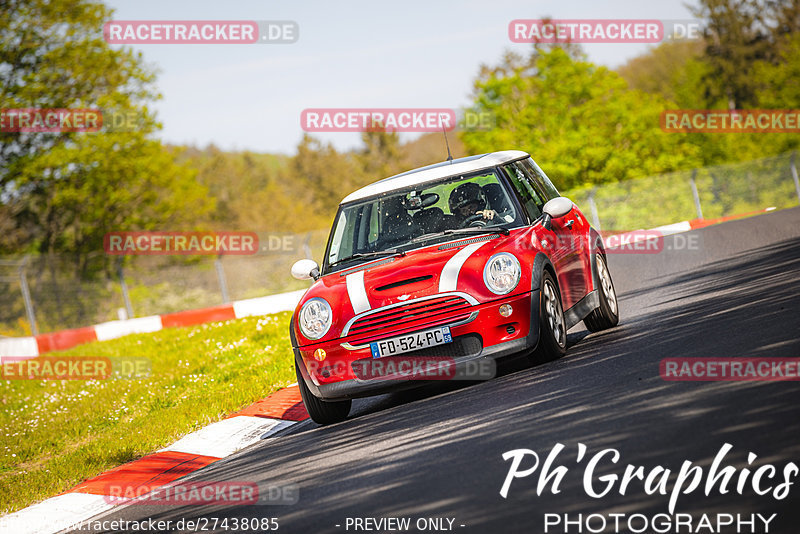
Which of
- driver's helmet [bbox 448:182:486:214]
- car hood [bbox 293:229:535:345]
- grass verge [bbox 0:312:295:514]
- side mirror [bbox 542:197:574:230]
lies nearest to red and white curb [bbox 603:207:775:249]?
grass verge [bbox 0:312:295:514]

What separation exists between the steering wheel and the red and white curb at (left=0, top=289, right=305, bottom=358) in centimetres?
1100

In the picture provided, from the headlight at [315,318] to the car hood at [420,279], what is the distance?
4cm

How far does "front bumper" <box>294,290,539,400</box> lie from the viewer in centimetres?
695

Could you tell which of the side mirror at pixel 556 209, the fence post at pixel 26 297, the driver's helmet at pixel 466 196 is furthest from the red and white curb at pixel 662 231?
the driver's helmet at pixel 466 196

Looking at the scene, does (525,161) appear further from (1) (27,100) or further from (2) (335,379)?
(1) (27,100)

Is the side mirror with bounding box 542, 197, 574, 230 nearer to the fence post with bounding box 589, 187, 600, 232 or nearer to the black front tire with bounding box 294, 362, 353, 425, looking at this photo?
the black front tire with bounding box 294, 362, 353, 425

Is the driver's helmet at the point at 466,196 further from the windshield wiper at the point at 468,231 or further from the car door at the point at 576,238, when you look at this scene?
the car door at the point at 576,238

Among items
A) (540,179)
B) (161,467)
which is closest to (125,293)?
(540,179)

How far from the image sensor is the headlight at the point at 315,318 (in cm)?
724

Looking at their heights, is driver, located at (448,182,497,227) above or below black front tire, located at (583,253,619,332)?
above

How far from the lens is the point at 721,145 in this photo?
221 feet

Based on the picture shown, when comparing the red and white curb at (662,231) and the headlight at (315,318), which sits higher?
the headlight at (315,318)

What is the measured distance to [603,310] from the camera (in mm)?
8852

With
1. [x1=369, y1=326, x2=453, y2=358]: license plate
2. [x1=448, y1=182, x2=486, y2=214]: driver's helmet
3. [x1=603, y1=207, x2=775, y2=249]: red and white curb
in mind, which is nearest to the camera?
[x1=369, y1=326, x2=453, y2=358]: license plate
